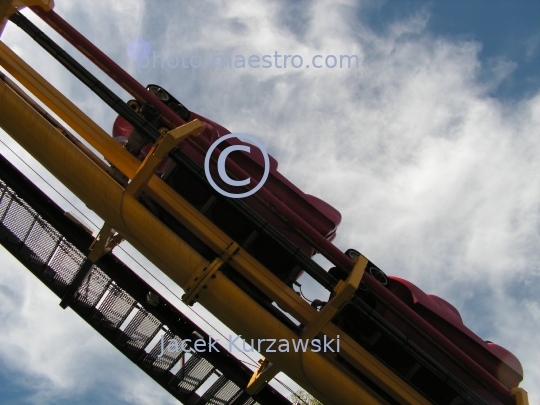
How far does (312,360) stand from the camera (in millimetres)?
4824

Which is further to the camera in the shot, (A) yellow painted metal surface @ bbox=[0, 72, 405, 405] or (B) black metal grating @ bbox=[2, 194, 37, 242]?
(B) black metal grating @ bbox=[2, 194, 37, 242]

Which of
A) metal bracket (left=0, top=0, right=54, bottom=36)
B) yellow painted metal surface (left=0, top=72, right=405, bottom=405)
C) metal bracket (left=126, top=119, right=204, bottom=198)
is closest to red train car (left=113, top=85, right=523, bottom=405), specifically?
metal bracket (left=126, top=119, right=204, bottom=198)

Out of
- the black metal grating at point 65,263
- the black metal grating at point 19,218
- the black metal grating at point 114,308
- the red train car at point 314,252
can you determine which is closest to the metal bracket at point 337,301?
the red train car at point 314,252

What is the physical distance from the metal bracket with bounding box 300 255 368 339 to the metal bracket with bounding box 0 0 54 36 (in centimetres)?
441

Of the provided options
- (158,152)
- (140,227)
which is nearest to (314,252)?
(140,227)

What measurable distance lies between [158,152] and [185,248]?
989 millimetres

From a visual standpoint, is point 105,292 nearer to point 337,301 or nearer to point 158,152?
point 158,152

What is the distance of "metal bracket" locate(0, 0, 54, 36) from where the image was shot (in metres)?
5.01

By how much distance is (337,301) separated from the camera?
15.4ft

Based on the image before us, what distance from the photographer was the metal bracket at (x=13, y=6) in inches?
197

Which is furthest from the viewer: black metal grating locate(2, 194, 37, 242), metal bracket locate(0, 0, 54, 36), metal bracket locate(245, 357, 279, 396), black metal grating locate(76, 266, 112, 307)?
black metal grating locate(76, 266, 112, 307)

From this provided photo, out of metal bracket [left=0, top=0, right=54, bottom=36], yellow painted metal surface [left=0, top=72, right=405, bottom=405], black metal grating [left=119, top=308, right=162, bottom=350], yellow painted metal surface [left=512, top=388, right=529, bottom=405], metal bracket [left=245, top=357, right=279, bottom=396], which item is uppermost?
metal bracket [left=0, top=0, right=54, bottom=36]

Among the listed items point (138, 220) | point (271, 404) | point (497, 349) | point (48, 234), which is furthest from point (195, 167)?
point (497, 349)

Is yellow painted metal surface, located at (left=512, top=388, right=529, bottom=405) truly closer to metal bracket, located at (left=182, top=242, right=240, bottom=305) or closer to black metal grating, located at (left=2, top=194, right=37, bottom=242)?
metal bracket, located at (left=182, top=242, right=240, bottom=305)
